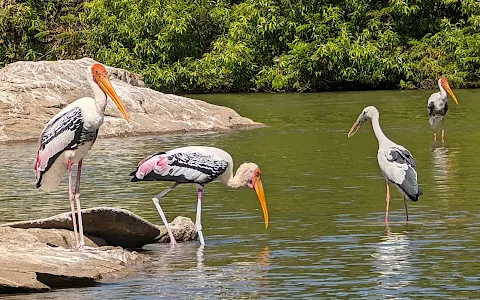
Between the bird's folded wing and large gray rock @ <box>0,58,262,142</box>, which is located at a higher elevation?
the bird's folded wing

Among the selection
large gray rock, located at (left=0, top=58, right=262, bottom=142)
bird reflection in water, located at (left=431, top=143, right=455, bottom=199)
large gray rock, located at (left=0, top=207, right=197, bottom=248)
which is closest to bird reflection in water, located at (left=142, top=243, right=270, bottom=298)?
large gray rock, located at (left=0, top=207, right=197, bottom=248)

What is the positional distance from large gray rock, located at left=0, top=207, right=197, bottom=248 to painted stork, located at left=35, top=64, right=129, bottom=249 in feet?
0.92

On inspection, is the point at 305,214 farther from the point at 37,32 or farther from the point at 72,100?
the point at 37,32

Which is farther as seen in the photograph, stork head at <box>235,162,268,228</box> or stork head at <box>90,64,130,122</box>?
stork head at <box>235,162,268,228</box>

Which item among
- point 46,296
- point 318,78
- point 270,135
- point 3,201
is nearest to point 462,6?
point 318,78

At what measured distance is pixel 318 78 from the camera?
37.1 m

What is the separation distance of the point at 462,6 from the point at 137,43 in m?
10.4

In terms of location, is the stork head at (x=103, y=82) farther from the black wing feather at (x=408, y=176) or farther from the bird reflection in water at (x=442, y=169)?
the bird reflection in water at (x=442, y=169)

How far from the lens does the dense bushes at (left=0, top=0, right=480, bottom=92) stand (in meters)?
36.1

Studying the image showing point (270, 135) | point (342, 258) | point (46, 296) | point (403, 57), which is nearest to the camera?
point (46, 296)

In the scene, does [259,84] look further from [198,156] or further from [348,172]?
[198,156]

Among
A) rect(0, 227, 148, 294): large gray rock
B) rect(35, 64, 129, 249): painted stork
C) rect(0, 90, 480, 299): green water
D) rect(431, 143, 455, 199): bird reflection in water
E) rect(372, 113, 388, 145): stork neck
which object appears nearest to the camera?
rect(0, 227, 148, 294): large gray rock

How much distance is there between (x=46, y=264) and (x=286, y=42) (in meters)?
29.0

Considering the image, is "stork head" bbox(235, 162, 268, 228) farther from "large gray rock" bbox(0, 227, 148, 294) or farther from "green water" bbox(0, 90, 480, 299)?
"large gray rock" bbox(0, 227, 148, 294)
